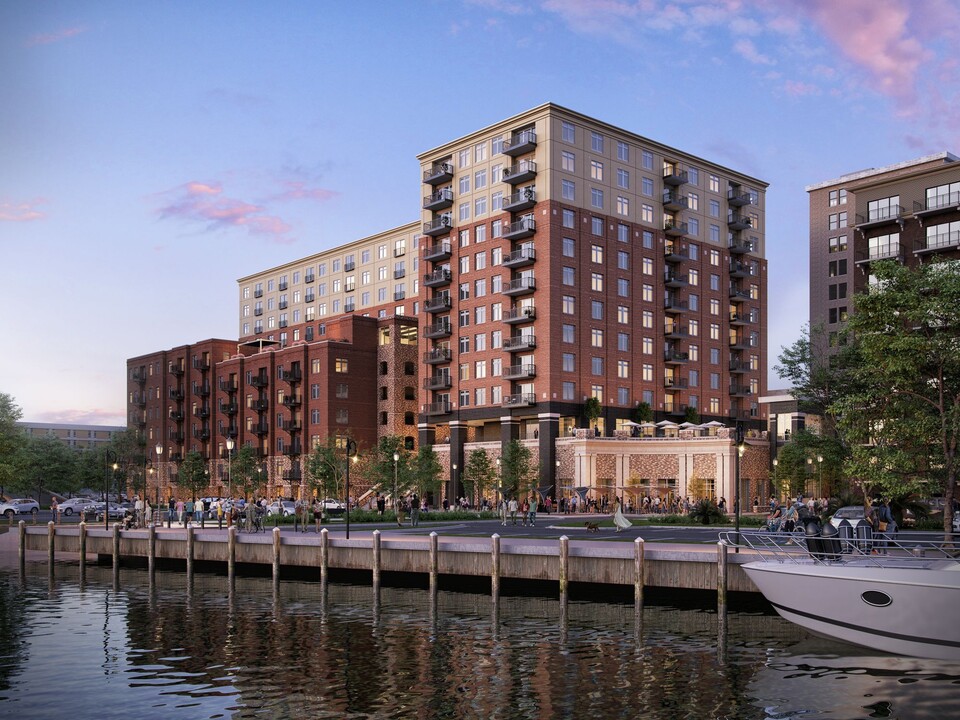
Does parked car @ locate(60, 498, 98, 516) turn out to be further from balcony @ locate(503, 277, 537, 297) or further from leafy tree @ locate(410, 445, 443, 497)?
balcony @ locate(503, 277, 537, 297)

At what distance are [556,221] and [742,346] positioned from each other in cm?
3237

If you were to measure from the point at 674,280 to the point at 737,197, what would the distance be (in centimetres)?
1587

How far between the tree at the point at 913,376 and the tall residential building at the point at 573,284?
2252 inches

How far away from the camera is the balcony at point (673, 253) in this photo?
10944 cm

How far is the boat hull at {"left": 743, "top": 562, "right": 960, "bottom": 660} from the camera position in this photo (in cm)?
2434

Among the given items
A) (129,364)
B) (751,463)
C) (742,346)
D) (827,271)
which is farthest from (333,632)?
(129,364)

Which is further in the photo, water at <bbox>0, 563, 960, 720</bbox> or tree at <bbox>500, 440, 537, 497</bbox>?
tree at <bbox>500, 440, 537, 497</bbox>

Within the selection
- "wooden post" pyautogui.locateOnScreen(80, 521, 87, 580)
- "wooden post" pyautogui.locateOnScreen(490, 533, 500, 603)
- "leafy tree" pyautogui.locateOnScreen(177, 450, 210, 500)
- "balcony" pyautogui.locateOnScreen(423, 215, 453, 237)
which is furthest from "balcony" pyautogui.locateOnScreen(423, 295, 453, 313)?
"wooden post" pyautogui.locateOnScreen(490, 533, 500, 603)

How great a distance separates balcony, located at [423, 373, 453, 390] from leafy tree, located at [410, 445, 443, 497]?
22.9 feet

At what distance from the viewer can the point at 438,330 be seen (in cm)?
10881

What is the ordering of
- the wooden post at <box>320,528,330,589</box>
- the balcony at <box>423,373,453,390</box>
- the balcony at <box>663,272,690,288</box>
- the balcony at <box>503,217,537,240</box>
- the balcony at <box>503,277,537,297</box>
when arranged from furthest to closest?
1. the balcony at <box>663,272,690,288</box>
2. the balcony at <box>423,373,453,390</box>
3. the balcony at <box>503,217,537,240</box>
4. the balcony at <box>503,277,537,297</box>
5. the wooden post at <box>320,528,330,589</box>

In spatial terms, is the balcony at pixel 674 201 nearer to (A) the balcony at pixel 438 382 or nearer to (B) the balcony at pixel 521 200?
(B) the balcony at pixel 521 200

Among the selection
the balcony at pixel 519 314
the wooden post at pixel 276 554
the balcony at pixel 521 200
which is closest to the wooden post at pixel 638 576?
the wooden post at pixel 276 554

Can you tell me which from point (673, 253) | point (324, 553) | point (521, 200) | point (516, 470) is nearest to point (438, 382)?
point (516, 470)
